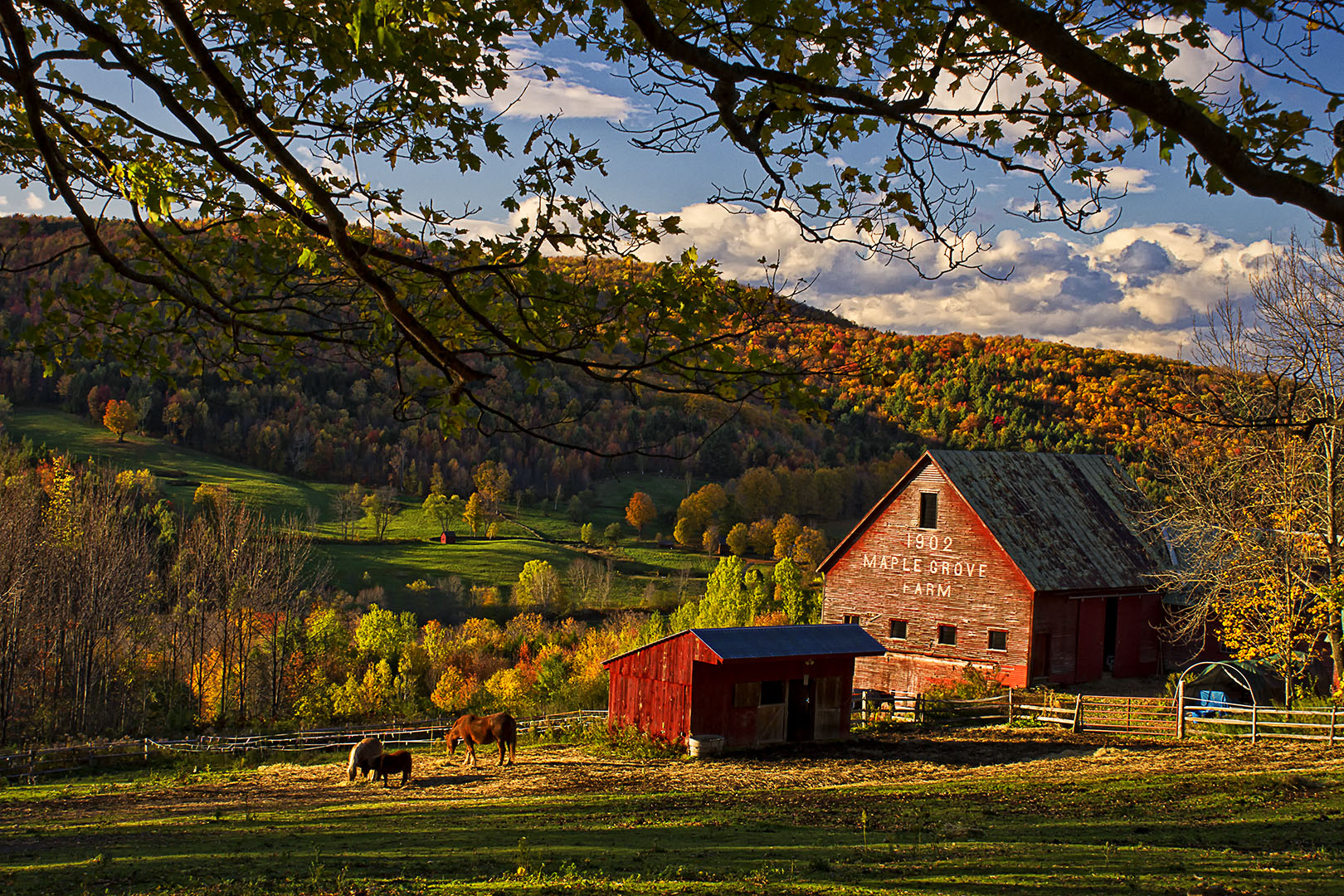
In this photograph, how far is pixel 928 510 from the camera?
36844 mm

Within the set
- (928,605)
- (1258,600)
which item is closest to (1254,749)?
(1258,600)

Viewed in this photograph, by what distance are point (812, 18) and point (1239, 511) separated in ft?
84.0

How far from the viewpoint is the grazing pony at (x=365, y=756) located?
2444 centimetres

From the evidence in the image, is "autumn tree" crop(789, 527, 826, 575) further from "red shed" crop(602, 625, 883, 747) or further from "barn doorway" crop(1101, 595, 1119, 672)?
"red shed" crop(602, 625, 883, 747)

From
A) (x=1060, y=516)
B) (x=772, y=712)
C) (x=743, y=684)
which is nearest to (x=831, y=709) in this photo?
(x=772, y=712)

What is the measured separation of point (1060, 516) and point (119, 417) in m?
151

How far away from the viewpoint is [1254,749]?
22438 millimetres

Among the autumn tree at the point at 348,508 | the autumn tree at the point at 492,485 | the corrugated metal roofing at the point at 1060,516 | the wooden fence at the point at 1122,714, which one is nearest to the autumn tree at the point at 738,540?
the autumn tree at the point at 492,485

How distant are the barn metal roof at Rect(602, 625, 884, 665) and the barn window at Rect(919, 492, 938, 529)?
312 inches

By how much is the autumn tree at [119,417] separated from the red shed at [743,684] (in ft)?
477

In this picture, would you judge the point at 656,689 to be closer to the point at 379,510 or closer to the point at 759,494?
the point at 379,510

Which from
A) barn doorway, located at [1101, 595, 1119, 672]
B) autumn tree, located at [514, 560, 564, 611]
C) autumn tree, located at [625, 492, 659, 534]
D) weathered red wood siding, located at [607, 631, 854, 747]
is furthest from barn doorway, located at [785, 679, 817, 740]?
autumn tree, located at [625, 492, 659, 534]

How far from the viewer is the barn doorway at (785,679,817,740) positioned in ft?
92.1

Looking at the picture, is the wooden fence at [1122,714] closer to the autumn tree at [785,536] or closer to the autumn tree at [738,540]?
the autumn tree at [785,536]
